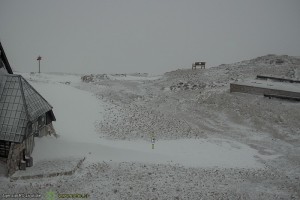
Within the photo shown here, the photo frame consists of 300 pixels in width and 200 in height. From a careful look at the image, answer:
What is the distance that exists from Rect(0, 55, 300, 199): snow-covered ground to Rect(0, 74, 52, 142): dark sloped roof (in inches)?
123

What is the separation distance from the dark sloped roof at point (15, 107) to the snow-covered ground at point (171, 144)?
313cm

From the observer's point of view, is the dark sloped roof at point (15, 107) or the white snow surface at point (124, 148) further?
the white snow surface at point (124, 148)

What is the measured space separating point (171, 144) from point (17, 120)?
14.0 meters

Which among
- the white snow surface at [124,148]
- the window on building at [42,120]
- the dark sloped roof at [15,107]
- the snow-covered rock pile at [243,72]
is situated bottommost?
the white snow surface at [124,148]

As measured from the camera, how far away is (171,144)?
29328mm

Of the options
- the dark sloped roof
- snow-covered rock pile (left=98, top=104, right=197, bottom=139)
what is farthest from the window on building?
snow-covered rock pile (left=98, top=104, right=197, bottom=139)

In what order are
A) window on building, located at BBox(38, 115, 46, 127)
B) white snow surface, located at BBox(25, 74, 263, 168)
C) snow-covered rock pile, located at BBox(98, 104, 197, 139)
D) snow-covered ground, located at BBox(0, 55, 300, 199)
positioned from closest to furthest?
snow-covered ground, located at BBox(0, 55, 300, 199) → window on building, located at BBox(38, 115, 46, 127) → white snow surface, located at BBox(25, 74, 263, 168) → snow-covered rock pile, located at BBox(98, 104, 197, 139)

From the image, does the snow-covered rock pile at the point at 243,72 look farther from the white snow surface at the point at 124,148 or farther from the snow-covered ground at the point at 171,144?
the white snow surface at the point at 124,148

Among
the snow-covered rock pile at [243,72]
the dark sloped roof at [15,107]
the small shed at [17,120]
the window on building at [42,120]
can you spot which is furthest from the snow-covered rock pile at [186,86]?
the dark sloped roof at [15,107]

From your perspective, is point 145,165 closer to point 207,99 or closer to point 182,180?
point 182,180

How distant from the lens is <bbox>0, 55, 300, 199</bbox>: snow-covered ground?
20.8 m

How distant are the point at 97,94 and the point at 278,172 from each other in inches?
1029

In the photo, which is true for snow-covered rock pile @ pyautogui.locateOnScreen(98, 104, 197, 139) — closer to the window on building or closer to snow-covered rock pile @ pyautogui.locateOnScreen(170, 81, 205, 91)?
the window on building

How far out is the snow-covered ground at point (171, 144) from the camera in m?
20.8
